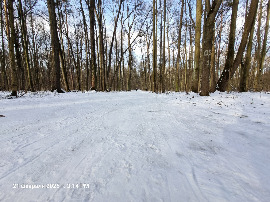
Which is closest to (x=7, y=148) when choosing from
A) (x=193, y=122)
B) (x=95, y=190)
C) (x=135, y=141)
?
(x=95, y=190)

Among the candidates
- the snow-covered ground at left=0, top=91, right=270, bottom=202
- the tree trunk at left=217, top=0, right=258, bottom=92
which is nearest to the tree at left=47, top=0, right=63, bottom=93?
the snow-covered ground at left=0, top=91, right=270, bottom=202

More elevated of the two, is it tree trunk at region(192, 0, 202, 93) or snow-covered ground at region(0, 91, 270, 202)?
tree trunk at region(192, 0, 202, 93)

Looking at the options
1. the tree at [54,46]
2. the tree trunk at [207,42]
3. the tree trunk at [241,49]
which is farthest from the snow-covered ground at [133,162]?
the tree at [54,46]

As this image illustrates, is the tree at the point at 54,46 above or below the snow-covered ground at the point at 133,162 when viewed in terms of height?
above

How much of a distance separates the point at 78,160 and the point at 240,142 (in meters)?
2.60

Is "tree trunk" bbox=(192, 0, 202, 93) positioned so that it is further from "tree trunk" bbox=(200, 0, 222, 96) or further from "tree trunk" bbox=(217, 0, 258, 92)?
"tree trunk" bbox=(217, 0, 258, 92)

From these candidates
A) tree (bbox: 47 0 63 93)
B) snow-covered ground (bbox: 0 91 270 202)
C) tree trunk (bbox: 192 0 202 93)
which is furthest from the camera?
tree (bbox: 47 0 63 93)

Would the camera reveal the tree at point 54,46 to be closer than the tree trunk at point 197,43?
No

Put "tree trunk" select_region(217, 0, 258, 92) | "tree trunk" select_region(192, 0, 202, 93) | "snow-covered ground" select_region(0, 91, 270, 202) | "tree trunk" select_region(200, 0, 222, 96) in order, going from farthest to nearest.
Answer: "tree trunk" select_region(192, 0, 202, 93), "tree trunk" select_region(217, 0, 258, 92), "tree trunk" select_region(200, 0, 222, 96), "snow-covered ground" select_region(0, 91, 270, 202)

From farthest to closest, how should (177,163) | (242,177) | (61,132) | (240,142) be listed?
(61,132) → (240,142) → (177,163) → (242,177)

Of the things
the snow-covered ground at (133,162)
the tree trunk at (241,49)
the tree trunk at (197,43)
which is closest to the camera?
the snow-covered ground at (133,162)

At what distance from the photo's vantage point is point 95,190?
1.30 metres

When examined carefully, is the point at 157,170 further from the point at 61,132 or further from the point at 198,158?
the point at 61,132

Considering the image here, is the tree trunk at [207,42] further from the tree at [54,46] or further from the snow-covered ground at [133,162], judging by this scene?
the tree at [54,46]
